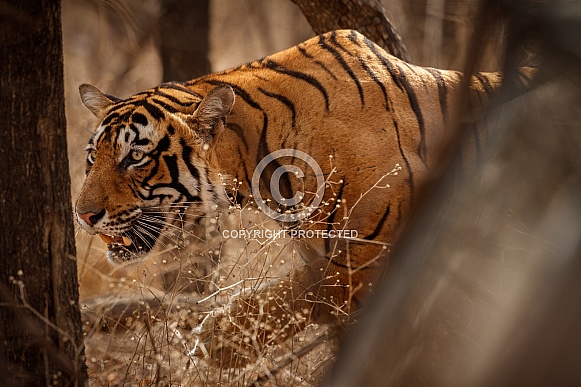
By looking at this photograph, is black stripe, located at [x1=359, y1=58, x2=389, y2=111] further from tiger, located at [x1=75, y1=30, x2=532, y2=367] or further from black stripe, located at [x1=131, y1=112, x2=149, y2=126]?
black stripe, located at [x1=131, y1=112, x2=149, y2=126]

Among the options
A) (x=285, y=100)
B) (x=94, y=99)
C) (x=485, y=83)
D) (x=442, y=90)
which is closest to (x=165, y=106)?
(x=94, y=99)

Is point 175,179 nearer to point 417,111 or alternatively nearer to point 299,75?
point 299,75

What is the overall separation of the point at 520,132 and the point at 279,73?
2.56 m

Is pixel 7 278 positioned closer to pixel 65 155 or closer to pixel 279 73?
pixel 65 155

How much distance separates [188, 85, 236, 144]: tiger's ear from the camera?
3.76 metres

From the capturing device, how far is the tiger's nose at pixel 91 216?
3.74m

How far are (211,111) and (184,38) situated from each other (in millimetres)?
4137

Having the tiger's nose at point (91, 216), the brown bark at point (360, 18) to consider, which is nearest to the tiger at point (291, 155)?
the tiger's nose at point (91, 216)

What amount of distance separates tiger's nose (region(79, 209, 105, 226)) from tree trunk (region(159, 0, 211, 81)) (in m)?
3.42

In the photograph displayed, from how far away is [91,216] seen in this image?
3750mm

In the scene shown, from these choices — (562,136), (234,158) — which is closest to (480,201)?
(562,136)

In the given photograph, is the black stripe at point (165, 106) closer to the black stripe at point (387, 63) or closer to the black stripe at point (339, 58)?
the black stripe at point (339, 58)

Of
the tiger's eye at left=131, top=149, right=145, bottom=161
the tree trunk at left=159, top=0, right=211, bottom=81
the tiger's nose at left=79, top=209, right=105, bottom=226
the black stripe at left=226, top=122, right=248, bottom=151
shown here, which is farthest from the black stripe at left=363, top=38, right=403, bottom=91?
the tree trunk at left=159, top=0, right=211, bottom=81

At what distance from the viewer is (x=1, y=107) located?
3.02 m
